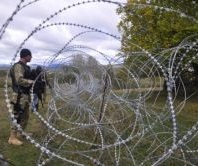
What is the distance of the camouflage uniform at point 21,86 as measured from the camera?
9688 mm

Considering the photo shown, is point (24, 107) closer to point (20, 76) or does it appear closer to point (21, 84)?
point (21, 84)

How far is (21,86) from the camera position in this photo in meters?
9.88

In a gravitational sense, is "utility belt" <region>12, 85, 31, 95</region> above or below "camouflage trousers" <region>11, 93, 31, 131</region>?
above

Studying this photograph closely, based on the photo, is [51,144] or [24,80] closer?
[24,80]

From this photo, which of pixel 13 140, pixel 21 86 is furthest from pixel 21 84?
pixel 13 140

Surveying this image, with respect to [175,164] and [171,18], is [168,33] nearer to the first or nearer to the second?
[171,18]

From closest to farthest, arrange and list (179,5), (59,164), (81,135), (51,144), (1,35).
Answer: (1,35) < (59,164) < (51,144) < (81,135) < (179,5)

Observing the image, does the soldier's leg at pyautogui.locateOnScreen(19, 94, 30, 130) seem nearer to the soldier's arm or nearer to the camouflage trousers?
the camouflage trousers

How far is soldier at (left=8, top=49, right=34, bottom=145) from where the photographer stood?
9.69 meters

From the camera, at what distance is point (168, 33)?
30.2 meters

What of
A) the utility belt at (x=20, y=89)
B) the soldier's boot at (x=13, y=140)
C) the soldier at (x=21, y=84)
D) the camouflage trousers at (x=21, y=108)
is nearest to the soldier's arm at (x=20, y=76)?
the soldier at (x=21, y=84)

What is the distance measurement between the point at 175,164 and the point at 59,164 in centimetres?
182

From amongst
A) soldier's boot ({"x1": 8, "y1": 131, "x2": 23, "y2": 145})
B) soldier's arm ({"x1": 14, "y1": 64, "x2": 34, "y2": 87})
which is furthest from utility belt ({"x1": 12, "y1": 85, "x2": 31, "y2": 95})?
soldier's boot ({"x1": 8, "y1": 131, "x2": 23, "y2": 145})

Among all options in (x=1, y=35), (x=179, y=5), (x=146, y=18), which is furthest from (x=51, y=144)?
(x=146, y=18)
